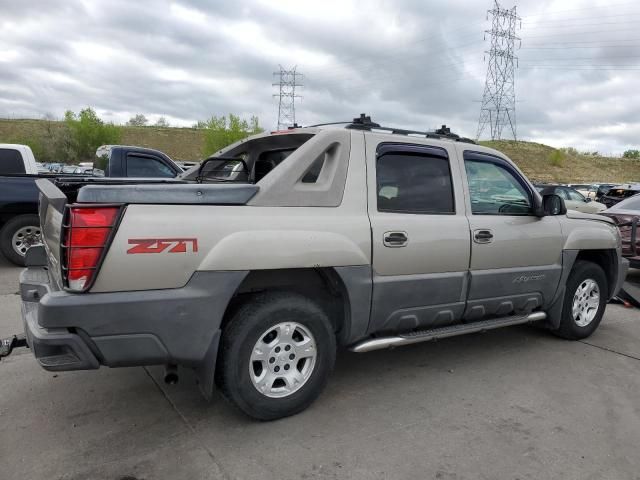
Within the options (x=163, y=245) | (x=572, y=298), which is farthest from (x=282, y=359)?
(x=572, y=298)

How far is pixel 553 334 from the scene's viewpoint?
539cm

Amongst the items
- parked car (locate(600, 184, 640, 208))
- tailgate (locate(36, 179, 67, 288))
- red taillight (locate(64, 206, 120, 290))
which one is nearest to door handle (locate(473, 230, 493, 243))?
red taillight (locate(64, 206, 120, 290))

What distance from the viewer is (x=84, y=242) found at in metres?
2.66

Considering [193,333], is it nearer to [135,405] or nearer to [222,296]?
[222,296]

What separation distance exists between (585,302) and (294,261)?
3567mm

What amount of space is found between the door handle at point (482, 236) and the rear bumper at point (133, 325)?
2.00m

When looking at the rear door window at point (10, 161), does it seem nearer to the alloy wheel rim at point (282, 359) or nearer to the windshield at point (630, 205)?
the alloy wheel rim at point (282, 359)

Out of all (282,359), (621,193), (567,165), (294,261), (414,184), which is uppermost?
(567,165)

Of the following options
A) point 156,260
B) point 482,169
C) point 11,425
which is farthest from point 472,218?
point 11,425

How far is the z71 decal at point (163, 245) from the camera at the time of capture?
2.73m

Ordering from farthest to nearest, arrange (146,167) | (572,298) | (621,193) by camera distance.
A: (621,193) < (146,167) < (572,298)

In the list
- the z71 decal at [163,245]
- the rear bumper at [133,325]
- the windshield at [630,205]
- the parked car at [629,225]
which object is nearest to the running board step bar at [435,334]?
the rear bumper at [133,325]

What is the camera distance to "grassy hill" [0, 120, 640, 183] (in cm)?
7006

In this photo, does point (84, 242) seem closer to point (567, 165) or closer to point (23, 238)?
point (23, 238)
